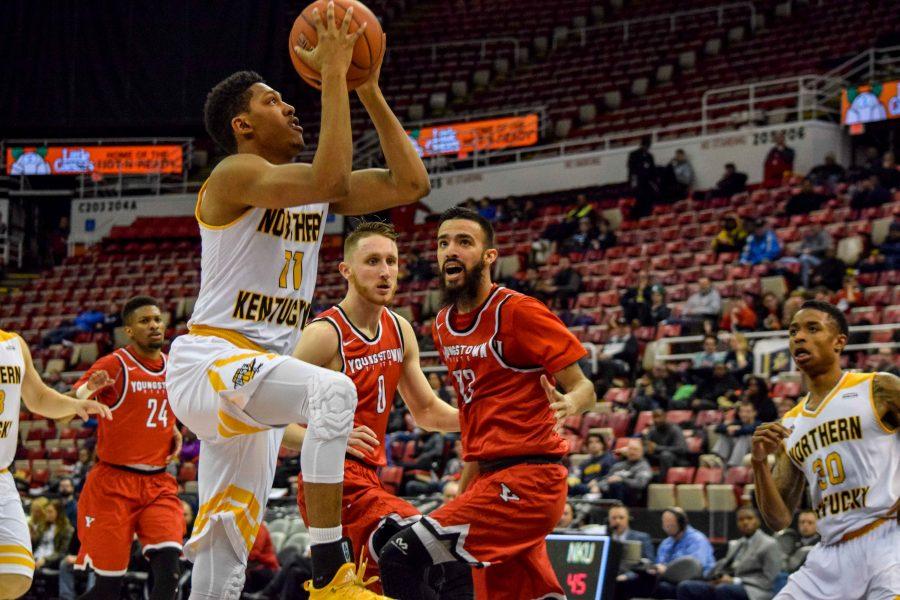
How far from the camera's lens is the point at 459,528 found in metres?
5.57

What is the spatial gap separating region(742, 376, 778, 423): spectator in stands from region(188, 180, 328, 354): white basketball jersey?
8729 millimetres

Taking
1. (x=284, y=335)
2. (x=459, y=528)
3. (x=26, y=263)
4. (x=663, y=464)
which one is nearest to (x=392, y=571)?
(x=459, y=528)

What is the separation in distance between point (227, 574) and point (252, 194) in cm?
172

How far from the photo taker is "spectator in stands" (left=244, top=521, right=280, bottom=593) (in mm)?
12680

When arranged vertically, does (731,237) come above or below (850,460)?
above

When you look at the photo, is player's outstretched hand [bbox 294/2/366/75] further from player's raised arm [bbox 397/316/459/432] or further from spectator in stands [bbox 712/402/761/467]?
spectator in stands [bbox 712/402/761/467]

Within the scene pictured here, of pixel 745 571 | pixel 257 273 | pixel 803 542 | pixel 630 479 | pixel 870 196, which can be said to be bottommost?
pixel 745 571

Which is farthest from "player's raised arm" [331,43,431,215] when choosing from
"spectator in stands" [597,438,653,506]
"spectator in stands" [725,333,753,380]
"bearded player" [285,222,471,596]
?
"spectator in stands" [725,333,753,380]

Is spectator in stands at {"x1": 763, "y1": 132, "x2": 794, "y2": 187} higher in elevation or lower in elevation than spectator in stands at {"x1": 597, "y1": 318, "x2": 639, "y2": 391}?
higher

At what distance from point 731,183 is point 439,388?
26.2 feet

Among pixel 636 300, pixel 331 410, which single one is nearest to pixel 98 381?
pixel 331 410

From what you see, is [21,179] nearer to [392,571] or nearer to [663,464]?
[663,464]

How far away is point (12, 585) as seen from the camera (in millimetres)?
6555

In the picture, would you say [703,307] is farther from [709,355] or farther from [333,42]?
[333,42]
